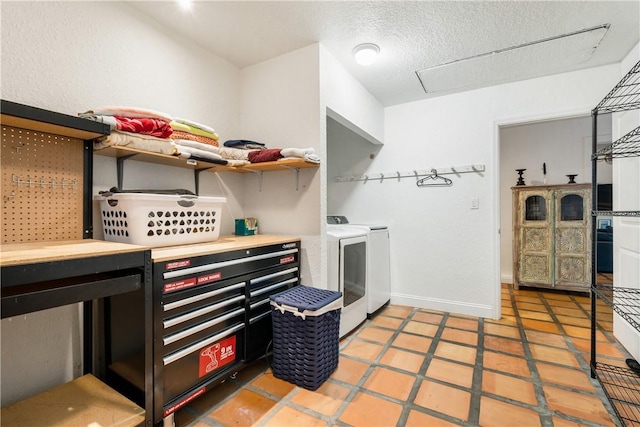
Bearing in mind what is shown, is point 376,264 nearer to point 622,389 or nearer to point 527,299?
point 622,389

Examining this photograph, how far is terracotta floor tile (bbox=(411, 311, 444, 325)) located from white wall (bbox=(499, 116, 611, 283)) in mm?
2007

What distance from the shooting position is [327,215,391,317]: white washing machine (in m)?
2.80

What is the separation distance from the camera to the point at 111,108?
1457 mm

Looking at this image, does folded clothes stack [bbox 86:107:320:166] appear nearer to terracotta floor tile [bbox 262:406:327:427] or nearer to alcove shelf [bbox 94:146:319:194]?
alcove shelf [bbox 94:146:319:194]

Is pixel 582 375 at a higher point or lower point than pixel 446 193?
lower

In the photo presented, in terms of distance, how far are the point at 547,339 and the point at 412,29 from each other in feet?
8.55

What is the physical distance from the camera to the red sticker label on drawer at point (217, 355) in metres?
1.46

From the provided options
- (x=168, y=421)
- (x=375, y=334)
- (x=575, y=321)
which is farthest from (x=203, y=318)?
(x=575, y=321)

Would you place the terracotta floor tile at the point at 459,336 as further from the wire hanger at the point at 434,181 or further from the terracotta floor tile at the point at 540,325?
the wire hanger at the point at 434,181

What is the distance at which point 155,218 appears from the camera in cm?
150

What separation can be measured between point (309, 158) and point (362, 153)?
1.70 meters

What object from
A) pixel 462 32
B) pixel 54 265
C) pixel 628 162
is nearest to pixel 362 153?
pixel 462 32

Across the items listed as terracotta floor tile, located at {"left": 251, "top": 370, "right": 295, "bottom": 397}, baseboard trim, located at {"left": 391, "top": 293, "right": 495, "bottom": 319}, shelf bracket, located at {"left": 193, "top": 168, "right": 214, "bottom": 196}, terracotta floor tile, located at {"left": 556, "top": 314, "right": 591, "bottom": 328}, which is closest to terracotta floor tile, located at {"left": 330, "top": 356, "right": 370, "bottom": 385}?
terracotta floor tile, located at {"left": 251, "top": 370, "right": 295, "bottom": 397}

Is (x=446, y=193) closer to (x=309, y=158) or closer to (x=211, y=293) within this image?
(x=309, y=158)
